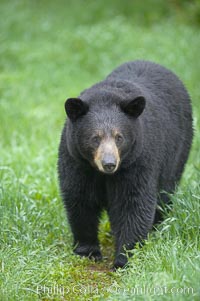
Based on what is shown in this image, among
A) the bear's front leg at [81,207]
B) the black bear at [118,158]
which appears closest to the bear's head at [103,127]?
the black bear at [118,158]

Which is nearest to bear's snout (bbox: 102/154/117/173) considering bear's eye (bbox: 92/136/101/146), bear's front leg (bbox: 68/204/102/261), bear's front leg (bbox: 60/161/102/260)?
bear's eye (bbox: 92/136/101/146)

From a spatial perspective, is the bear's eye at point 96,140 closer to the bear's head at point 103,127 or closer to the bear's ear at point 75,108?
the bear's head at point 103,127

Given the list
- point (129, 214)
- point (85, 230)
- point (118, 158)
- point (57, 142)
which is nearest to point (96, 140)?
point (118, 158)

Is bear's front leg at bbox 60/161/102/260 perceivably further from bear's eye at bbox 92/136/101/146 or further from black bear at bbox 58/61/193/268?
bear's eye at bbox 92/136/101/146

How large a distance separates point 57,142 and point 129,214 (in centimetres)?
355

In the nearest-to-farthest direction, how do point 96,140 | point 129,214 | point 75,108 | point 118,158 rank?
1. point 118,158
2. point 96,140
3. point 75,108
4. point 129,214

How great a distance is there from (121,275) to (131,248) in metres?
0.48

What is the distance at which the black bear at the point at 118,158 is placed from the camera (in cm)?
579

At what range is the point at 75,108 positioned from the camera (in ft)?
19.2

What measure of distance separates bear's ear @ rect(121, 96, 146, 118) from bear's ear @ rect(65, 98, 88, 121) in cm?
35

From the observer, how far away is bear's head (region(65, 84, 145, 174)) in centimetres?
572

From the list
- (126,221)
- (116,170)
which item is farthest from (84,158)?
(126,221)

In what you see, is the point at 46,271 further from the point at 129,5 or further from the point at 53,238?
the point at 129,5

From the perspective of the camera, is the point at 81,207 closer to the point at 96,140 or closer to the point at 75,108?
the point at 96,140
